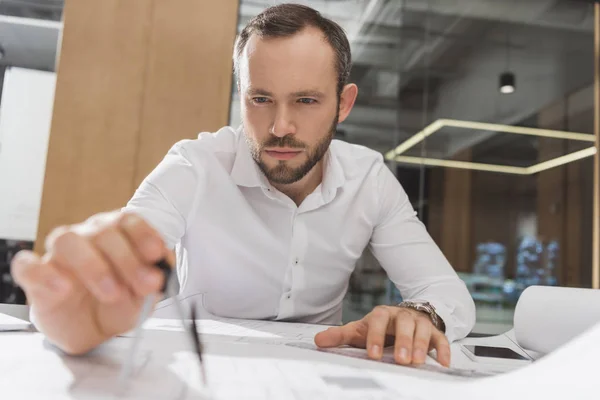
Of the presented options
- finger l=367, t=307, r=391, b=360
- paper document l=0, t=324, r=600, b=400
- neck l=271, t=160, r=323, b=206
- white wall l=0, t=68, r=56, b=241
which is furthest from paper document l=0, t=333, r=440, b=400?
white wall l=0, t=68, r=56, b=241

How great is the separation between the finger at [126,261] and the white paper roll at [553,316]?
58cm

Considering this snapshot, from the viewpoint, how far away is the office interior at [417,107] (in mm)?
2748

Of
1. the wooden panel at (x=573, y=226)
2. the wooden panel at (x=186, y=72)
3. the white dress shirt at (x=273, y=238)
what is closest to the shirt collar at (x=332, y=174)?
the white dress shirt at (x=273, y=238)

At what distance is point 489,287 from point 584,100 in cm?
151

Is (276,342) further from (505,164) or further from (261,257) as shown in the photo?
(505,164)

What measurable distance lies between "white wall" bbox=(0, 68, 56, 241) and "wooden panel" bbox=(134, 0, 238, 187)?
1.78 feet

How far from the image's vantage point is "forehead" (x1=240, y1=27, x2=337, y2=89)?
1062 millimetres

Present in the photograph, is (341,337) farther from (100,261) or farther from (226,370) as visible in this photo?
(100,261)

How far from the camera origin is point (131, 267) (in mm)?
390

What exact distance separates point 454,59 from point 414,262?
9.20ft

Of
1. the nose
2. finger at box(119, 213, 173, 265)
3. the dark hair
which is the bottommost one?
finger at box(119, 213, 173, 265)

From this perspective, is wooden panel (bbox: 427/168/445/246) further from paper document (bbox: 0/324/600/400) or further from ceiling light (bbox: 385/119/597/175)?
paper document (bbox: 0/324/600/400)

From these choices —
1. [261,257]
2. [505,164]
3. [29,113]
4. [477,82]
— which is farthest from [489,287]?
[29,113]

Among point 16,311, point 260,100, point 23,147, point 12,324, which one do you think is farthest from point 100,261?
point 23,147
